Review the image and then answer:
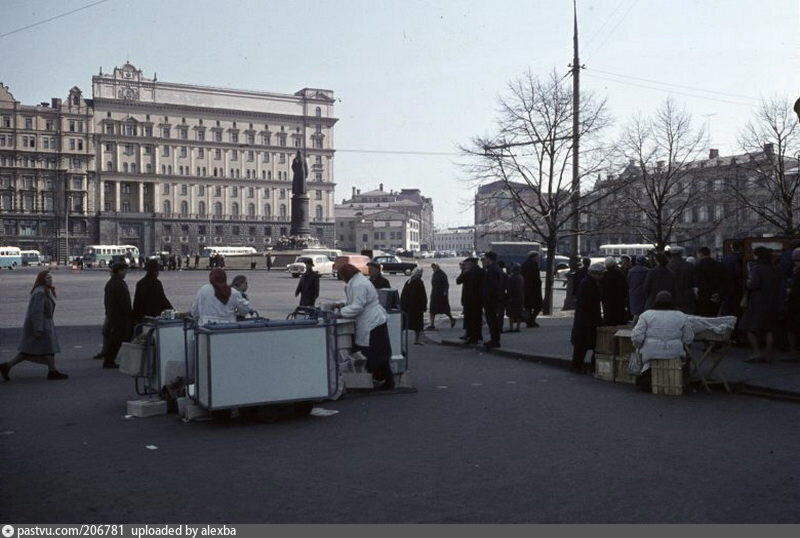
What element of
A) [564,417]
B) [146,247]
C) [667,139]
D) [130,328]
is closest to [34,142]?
[146,247]

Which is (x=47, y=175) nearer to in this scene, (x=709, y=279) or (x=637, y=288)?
(x=637, y=288)

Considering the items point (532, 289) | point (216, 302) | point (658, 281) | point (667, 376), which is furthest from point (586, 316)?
point (532, 289)

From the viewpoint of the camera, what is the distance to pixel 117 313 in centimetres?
1374

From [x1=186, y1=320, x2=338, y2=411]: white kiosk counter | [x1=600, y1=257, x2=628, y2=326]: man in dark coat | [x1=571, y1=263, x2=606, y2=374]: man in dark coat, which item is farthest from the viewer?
[x1=600, y1=257, x2=628, y2=326]: man in dark coat

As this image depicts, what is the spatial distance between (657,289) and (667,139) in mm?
22605

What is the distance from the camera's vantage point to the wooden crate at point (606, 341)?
1209 centimetres

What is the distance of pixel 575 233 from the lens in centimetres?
2448

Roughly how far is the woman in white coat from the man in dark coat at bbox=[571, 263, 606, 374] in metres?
1.93

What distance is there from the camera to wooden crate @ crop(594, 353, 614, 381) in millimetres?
12086

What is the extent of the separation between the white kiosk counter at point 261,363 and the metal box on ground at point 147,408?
0.93 meters

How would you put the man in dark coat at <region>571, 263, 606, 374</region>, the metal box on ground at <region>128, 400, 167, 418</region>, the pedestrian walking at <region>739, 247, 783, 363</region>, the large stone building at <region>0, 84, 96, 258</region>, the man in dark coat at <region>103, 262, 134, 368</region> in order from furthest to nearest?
the large stone building at <region>0, 84, 96, 258</region> → the man in dark coat at <region>103, 262, 134, 368</region> → the man in dark coat at <region>571, 263, 606, 374</region> → the pedestrian walking at <region>739, 247, 783, 363</region> → the metal box on ground at <region>128, 400, 167, 418</region>

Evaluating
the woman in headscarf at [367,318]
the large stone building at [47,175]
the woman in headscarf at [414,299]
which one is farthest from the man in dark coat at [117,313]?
the large stone building at [47,175]

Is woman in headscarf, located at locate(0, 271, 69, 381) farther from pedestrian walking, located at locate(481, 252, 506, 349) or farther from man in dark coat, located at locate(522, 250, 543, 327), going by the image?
man in dark coat, located at locate(522, 250, 543, 327)

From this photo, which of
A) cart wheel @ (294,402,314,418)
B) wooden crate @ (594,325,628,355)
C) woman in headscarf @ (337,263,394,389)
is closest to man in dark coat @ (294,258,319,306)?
wooden crate @ (594,325,628,355)
